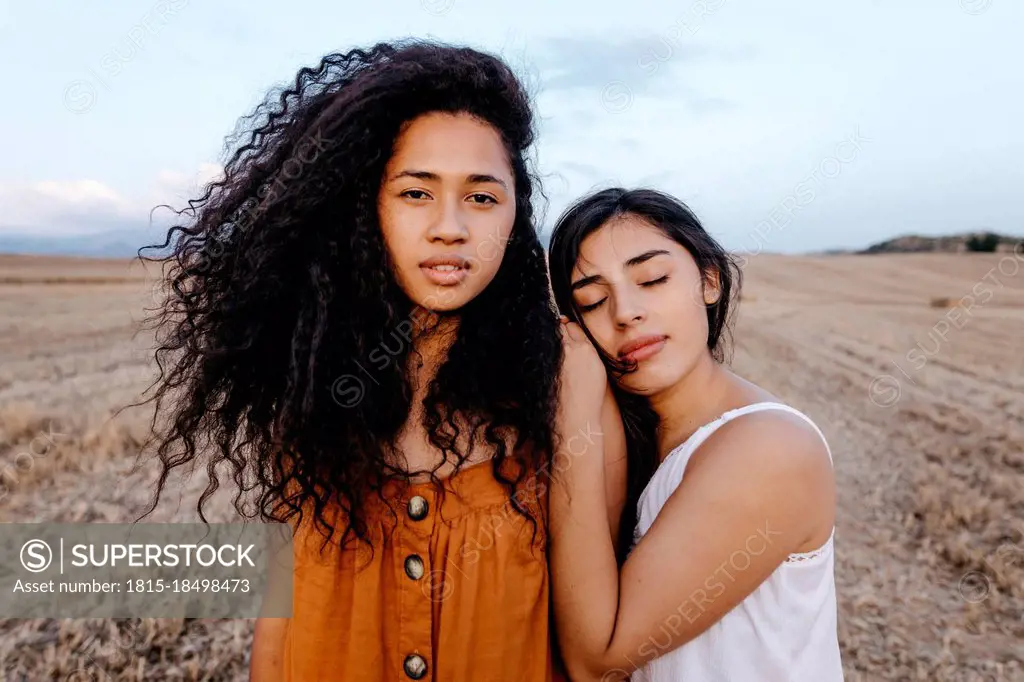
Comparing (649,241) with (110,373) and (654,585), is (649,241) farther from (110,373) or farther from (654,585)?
(110,373)

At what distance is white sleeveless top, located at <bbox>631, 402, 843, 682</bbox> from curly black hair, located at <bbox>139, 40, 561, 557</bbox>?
661mm

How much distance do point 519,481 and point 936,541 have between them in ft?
15.3

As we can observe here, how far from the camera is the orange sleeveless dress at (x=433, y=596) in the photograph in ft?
6.41

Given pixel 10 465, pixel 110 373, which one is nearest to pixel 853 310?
pixel 110 373

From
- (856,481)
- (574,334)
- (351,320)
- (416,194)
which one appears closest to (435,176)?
(416,194)

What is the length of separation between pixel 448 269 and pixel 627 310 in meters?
0.62

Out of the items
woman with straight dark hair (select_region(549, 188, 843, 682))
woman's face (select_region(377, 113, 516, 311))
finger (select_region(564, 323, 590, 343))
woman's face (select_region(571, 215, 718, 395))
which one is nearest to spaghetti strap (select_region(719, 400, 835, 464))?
woman with straight dark hair (select_region(549, 188, 843, 682))

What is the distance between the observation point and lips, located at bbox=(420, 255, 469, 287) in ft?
6.57

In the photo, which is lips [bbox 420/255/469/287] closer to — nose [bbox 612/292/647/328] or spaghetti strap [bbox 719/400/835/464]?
nose [bbox 612/292/647/328]

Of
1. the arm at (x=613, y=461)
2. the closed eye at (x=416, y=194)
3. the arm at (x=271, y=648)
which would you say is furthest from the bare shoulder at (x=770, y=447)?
the arm at (x=271, y=648)

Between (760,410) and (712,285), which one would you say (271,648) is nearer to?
(760,410)

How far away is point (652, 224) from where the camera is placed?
8.08 feet

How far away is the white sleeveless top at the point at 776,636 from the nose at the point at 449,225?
1.07m

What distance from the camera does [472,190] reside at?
2.05 metres
